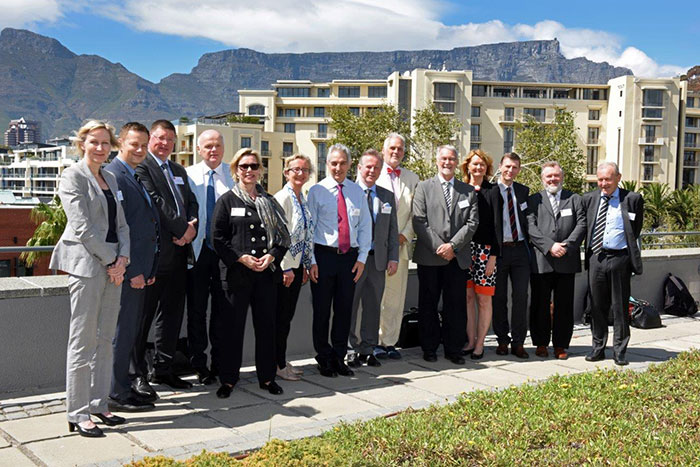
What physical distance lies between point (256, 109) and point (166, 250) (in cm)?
9035

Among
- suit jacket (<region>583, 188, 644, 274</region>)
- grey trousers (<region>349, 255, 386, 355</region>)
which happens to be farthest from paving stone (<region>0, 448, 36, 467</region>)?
Result: suit jacket (<region>583, 188, 644, 274</region>)

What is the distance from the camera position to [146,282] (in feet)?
17.1

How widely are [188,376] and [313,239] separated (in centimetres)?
164

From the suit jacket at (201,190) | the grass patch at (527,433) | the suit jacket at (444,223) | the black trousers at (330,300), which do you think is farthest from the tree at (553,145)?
the grass patch at (527,433)

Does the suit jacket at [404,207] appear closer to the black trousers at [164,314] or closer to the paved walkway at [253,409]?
the paved walkway at [253,409]

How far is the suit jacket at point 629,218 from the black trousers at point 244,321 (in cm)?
351

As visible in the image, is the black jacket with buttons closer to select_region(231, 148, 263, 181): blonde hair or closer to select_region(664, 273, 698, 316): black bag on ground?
select_region(231, 148, 263, 181): blonde hair

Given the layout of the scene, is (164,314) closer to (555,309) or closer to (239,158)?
(239,158)

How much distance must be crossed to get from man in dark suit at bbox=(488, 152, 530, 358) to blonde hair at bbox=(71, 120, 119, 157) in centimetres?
390

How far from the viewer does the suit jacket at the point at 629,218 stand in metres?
7.12

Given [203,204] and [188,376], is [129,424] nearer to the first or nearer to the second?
[188,376]

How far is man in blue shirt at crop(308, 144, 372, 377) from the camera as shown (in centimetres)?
650

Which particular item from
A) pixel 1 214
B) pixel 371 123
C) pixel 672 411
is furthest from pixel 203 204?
pixel 1 214

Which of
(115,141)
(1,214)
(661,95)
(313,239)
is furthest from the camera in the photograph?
(661,95)
